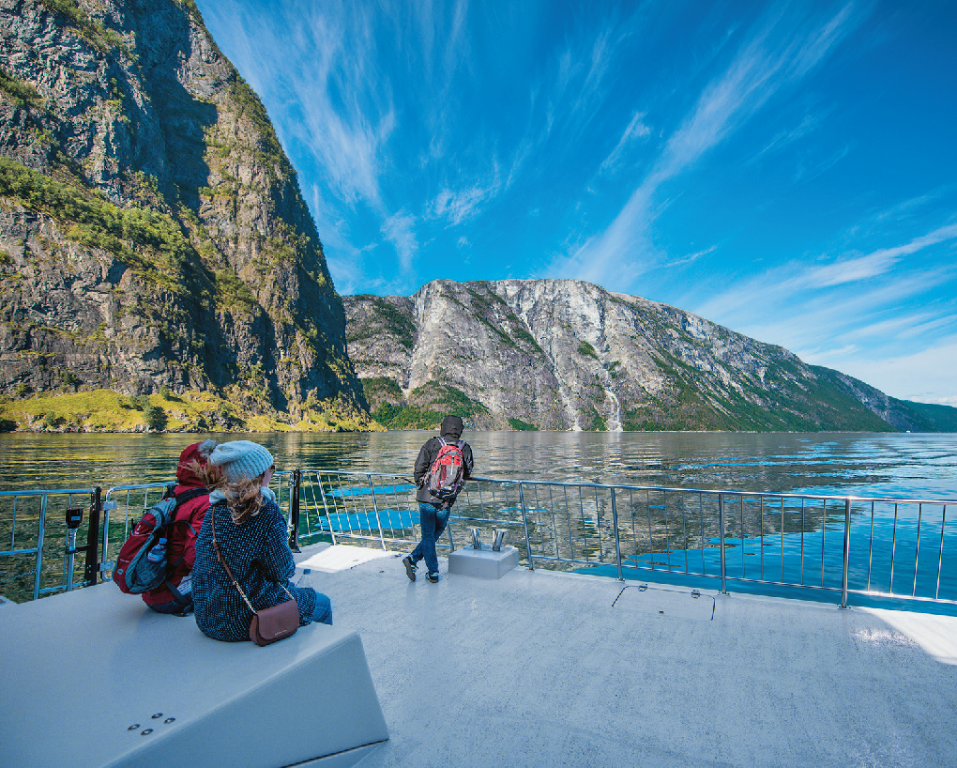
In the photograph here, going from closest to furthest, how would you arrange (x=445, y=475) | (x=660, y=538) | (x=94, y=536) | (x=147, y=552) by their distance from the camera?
(x=147, y=552) < (x=94, y=536) < (x=445, y=475) < (x=660, y=538)

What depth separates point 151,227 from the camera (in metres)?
95.3

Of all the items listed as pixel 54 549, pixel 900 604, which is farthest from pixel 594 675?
pixel 54 549

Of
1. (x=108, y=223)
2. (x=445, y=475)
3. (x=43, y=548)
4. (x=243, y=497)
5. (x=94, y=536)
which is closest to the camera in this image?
(x=243, y=497)

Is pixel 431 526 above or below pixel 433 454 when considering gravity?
below

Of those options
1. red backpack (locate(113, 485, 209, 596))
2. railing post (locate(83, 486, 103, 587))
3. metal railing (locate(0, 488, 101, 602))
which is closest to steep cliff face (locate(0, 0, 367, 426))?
metal railing (locate(0, 488, 101, 602))

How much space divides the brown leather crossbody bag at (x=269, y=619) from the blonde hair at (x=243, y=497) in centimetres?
14

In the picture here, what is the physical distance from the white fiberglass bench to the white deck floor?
0.63 feet

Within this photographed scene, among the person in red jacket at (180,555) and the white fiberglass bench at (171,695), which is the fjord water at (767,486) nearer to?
the white fiberglass bench at (171,695)

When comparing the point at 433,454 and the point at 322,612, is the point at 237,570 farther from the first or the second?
the point at 433,454

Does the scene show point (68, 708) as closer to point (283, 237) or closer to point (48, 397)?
Answer: point (48, 397)

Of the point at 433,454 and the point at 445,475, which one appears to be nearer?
the point at 445,475

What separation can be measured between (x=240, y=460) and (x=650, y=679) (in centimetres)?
350

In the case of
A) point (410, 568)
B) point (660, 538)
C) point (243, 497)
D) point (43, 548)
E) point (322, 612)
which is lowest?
point (43, 548)

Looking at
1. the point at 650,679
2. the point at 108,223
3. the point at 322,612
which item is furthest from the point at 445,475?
the point at 108,223
